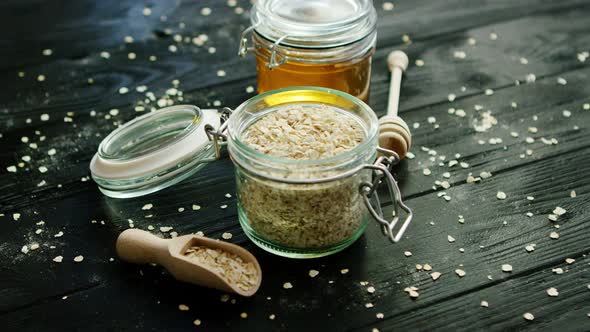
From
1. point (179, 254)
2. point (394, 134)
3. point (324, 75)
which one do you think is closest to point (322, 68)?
point (324, 75)

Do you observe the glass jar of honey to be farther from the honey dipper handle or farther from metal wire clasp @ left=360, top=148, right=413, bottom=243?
metal wire clasp @ left=360, top=148, right=413, bottom=243

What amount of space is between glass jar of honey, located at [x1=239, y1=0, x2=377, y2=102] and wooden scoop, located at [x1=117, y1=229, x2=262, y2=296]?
11.5 inches

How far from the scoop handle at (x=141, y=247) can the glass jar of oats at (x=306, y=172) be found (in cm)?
12

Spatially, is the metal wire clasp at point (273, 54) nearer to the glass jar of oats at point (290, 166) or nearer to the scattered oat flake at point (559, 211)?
the glass jar of oats at point (290, 166)

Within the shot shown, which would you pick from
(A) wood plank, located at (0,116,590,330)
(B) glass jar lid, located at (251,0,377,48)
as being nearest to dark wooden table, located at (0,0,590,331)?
(A) wood plank, located at (0,116,590,330)

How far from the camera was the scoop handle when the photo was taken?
2.98 ft

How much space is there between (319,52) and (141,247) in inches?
15.1

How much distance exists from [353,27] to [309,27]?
0.07 m

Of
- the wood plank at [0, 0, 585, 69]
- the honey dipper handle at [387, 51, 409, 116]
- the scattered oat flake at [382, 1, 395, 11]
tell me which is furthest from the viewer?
the scattered oat flake at [382, 1, 395, 11]

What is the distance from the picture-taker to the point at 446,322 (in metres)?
0.86

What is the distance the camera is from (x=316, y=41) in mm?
1035

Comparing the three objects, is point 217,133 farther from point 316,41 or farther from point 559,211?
Result: point 559,211

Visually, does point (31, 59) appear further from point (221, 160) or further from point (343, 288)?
point (343, 288)

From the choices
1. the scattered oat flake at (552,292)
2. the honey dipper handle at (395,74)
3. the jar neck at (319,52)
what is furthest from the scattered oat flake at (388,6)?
the scattered oat flake at (552,292)
